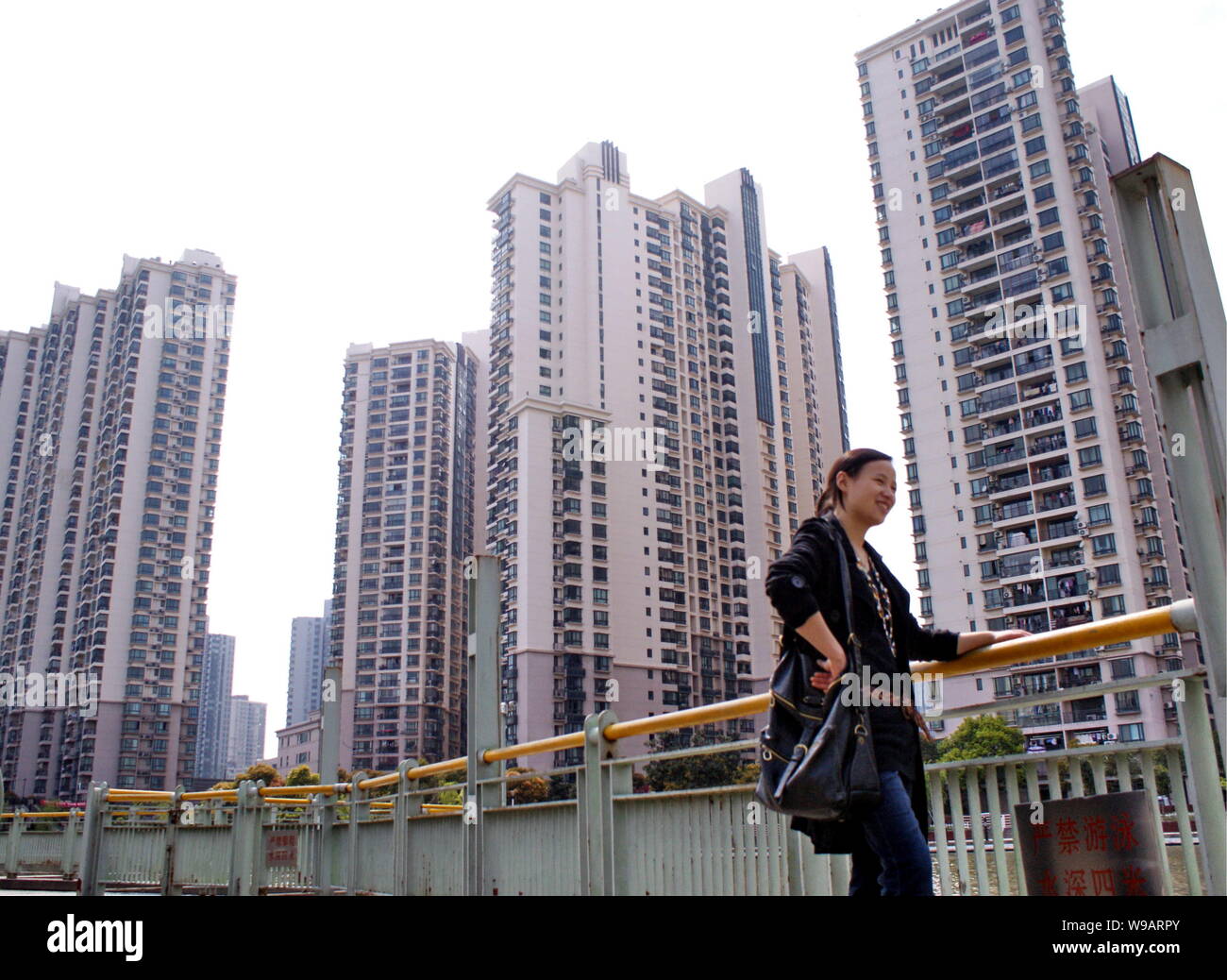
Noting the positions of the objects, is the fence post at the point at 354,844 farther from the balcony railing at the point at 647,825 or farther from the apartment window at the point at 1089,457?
the apartment window at the point at 1089,457

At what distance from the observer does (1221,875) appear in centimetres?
199

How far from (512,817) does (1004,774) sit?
344cm

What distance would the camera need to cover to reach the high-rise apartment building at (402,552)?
82.7 meters

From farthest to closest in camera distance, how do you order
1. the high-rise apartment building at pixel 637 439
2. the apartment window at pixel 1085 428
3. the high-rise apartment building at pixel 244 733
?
the high-rise apartment building at pixel 244 733 → the high-rise apartment building at pixel 637 439 → the apartment window at pixel 1085 428

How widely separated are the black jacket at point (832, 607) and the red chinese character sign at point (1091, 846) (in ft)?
0.89

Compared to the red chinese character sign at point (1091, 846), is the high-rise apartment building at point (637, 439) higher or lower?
higher

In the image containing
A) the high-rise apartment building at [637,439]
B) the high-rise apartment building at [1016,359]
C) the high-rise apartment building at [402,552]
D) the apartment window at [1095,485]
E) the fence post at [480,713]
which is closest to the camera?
the fence post at [480,713]

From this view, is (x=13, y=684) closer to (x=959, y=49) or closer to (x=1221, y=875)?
(x=959, y=49)

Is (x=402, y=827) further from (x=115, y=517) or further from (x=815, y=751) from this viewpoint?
(x=115, y=517)

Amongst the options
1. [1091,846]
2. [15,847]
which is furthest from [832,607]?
[15,847]

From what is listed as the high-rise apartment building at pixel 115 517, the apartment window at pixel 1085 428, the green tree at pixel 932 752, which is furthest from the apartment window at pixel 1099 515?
the high-rise apartment building at pixel 115 517

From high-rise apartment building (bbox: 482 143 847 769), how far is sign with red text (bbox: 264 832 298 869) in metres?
56.4

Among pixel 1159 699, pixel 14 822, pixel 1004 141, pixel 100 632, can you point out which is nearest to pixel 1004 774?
pixel 14 822

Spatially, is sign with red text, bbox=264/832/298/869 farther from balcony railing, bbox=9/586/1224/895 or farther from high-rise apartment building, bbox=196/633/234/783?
high-rise apartment building, bbox=196/633/234/783
